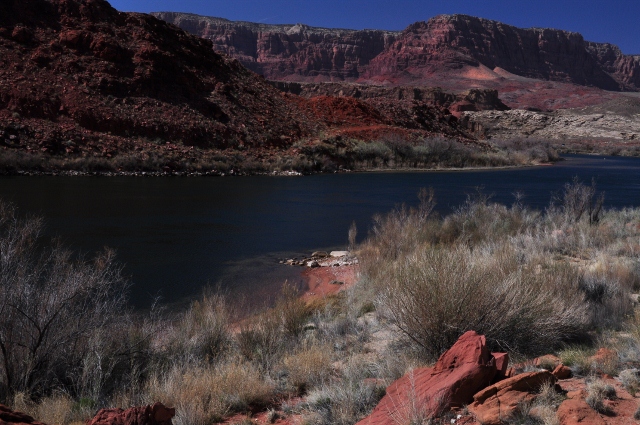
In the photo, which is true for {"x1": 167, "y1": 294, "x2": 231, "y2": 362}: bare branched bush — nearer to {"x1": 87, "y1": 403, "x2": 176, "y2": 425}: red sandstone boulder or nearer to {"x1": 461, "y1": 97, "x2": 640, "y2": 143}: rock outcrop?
{"x1": 87, "y1": 403, "x2": 176, "y2": 425}: red sandstone boulder

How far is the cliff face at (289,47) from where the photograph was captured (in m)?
127

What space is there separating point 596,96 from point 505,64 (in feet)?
119

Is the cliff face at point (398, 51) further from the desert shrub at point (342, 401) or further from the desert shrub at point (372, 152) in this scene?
the desert shrub at point (342, 401)

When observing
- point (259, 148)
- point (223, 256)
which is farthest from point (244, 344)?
point (259, 148)

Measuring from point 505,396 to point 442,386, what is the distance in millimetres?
420

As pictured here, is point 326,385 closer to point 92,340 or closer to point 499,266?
point 92,340

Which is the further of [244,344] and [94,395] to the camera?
[244,344]

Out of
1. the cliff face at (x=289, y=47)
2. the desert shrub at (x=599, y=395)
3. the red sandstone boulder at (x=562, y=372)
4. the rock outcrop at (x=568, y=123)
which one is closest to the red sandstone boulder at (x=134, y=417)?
the desert shrub at (x=599, y=395)

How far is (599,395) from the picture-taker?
3.76 meters

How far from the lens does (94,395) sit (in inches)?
172

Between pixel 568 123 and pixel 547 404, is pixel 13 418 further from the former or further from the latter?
pixel 568 123

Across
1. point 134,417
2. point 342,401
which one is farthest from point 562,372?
point 134,417

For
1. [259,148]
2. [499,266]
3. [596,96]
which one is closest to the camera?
[499,266]

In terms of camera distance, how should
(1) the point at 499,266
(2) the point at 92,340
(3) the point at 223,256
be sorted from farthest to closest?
(3) the point at 223,256, (1) the point at 499,266, (2) the point at 92,340
